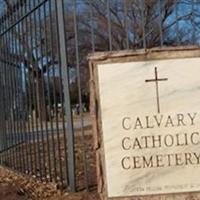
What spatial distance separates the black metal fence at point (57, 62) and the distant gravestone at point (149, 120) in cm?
126

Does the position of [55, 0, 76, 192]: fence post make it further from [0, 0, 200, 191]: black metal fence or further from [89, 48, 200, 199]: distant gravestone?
[89, 48, 200, 199]: distant gravestone

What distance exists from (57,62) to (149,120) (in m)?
2.89

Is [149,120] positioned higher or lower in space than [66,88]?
lower

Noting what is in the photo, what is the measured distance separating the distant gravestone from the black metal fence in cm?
126

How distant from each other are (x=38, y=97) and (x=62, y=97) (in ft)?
4.65

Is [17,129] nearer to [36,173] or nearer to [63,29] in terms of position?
[36,173]

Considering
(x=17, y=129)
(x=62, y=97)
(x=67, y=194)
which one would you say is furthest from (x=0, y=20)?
(x=67, y=194)

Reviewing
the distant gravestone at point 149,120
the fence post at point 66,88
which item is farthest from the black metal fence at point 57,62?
the distant gravestone at point 149,120

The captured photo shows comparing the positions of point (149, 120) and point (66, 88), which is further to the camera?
point (66, 88)

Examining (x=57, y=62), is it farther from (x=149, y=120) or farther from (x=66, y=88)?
(x=149, y=120)

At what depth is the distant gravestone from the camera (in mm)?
5133

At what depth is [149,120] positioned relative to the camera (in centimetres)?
514

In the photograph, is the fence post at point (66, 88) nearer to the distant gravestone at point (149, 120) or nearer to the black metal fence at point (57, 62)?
the black metal fence at point (57, 62)

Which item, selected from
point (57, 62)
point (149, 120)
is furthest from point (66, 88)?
point (149, 120)
